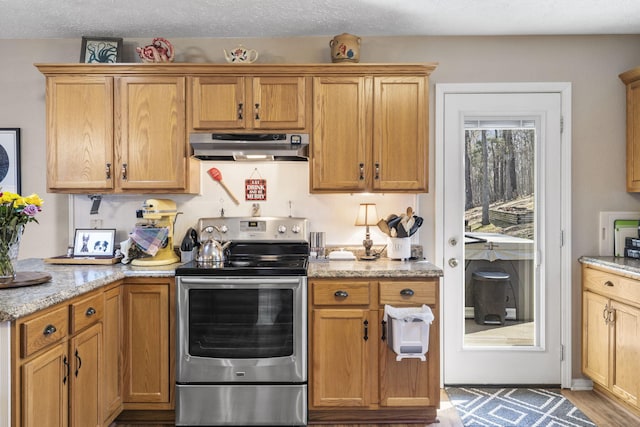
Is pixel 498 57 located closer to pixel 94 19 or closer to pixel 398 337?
pixel 398 337

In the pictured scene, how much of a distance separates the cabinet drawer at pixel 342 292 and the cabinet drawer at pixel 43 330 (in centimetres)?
125

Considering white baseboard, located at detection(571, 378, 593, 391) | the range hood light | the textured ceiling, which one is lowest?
white baseboard, located at detection(571, 378, 593, 391)

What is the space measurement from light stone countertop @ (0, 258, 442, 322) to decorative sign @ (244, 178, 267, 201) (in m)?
0.65

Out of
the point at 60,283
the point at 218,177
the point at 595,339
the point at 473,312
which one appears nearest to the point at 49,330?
the point at 60,283

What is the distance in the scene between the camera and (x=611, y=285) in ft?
8.85

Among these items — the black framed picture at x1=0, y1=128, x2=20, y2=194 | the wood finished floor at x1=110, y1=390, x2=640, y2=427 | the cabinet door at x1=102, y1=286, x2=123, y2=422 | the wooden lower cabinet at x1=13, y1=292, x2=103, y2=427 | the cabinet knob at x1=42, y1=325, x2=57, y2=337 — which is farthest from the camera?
the black framed picture at x1=0, y1=128, x2=20, y2=194

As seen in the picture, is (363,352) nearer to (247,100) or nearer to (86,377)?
(86,377)

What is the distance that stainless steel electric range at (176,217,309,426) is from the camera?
96.5 inches

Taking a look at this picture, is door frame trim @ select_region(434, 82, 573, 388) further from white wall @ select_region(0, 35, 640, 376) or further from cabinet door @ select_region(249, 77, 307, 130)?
cabinet door @ select_region(249, 77, 307, 130)

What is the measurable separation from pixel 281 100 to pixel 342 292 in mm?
1273

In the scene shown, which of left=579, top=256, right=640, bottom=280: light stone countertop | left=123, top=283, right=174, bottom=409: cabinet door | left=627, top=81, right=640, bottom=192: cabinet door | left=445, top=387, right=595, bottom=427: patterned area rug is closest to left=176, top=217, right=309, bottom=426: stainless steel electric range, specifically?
left=123, top=283, right=174, bottom=409: cabinet door

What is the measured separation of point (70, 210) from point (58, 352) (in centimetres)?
153

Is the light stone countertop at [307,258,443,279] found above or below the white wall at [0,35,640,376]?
below

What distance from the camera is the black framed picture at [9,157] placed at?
3080 mm
